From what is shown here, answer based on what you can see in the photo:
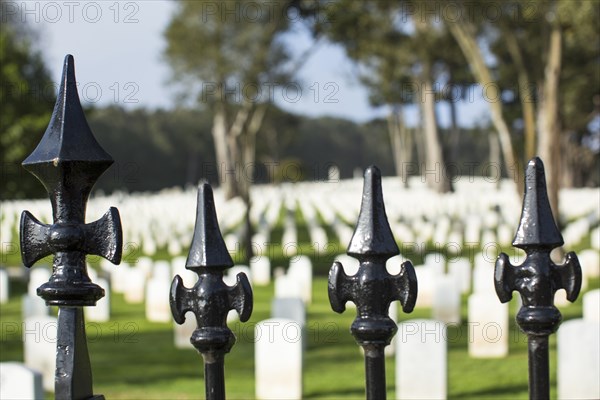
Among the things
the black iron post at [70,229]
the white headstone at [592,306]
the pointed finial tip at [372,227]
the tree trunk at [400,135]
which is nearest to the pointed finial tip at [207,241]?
the black iron post at [70,229]

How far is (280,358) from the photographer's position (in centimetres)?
701

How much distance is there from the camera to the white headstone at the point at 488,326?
8.73 m

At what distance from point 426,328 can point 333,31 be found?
42.5ft

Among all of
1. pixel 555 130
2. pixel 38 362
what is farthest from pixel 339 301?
pixel 555 130

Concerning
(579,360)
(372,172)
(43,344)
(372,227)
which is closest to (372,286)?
(372,227)

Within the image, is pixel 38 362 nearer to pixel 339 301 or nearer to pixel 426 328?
pixel 426 328

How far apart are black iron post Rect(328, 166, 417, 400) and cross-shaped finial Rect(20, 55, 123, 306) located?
60cm

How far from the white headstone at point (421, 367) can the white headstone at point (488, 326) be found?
2176 mm

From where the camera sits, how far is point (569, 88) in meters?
36.9

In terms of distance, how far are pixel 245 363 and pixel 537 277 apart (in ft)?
23.3

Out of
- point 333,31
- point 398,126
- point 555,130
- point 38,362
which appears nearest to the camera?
point 38,362

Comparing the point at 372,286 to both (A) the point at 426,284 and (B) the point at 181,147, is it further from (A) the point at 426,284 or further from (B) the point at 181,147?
(B) the point at 181,147

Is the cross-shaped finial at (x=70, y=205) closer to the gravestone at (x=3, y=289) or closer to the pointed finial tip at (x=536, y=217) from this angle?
the pointed finial tip at (x=536, y=217)

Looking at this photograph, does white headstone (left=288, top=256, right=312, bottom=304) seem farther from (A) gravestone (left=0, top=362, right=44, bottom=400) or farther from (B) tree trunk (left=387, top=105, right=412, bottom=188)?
(B) tree trunk (left=387, top=105, right=412, bottom=188)
